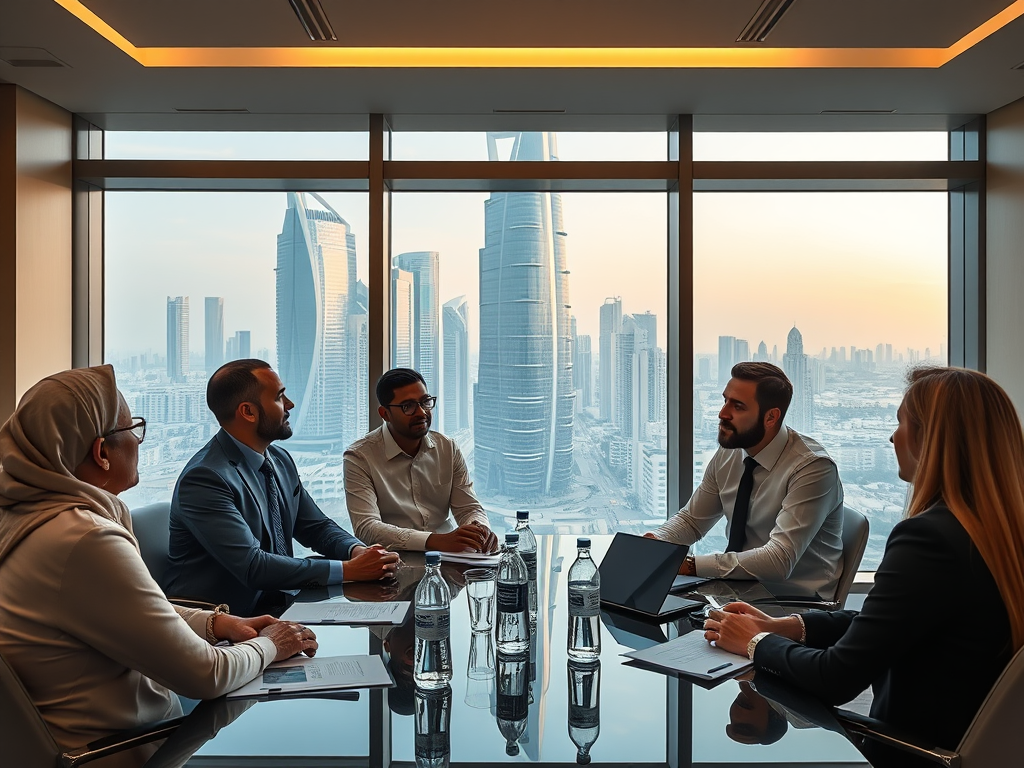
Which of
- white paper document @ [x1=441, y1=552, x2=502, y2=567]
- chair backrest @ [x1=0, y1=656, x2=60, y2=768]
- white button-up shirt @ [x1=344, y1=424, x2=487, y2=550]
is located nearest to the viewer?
chair backrest @ [x1=0, y1=656, x2=60, y2=768]

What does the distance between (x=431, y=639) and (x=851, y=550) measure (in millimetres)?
1830

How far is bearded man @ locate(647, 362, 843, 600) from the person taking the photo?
276cm

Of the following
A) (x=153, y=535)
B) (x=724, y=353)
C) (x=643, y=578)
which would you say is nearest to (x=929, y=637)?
(x=643, y=578)

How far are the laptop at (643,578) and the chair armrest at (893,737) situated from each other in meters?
0.67

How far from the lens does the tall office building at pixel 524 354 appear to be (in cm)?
516

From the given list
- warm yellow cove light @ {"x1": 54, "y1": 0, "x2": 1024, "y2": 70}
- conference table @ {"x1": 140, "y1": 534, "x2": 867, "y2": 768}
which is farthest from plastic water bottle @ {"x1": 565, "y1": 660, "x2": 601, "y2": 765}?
warm yellow cove light @ {"x1": 54, "y1": 0, "x2": 1024, "y2": 70}

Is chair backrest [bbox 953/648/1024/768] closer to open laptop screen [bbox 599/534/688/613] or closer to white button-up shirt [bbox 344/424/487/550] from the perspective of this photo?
open laptop screen [bbox 599/534/688/613]

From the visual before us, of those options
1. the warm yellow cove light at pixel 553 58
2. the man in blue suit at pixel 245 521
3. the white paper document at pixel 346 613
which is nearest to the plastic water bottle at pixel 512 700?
the white paper document at pixel 346 613

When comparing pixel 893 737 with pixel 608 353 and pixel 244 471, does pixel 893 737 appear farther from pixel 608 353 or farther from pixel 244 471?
pixel 608 353

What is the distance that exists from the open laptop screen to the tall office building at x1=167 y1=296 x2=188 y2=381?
12.3ft

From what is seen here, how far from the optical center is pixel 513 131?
5023 mm

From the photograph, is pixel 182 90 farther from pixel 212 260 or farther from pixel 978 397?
pixel 978 397

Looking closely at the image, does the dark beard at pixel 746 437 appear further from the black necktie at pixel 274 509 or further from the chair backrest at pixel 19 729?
the chair backrest at pixel 19 729

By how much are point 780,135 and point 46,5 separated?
407 cm
